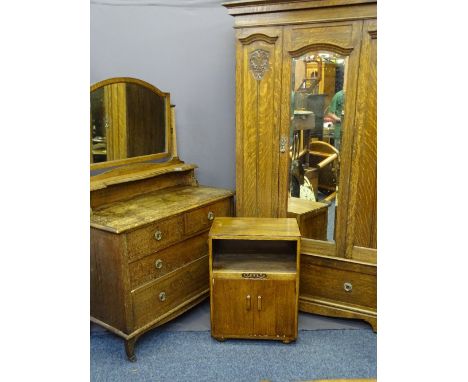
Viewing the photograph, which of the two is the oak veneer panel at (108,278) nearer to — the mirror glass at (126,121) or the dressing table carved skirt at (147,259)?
the dressing table carved skirt at (147,259)

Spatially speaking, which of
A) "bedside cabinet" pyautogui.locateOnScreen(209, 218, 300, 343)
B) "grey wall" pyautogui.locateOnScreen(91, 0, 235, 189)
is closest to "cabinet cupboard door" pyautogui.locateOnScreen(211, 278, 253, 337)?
"bedside cabinet" pyautogui.locateOnScreen(209, 218, 300, 343)

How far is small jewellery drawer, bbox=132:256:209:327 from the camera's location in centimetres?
214

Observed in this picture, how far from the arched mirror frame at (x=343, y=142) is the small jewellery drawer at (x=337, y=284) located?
0.10 metres

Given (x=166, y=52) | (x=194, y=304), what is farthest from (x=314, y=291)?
(x=166, y=52)

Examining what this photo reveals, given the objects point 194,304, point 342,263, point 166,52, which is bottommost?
point 194,304

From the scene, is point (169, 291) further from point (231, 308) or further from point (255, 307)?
point (255, 307)

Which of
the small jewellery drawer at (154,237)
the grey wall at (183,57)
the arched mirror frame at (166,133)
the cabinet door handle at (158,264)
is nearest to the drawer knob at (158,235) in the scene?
the small jewellery drawer at (154,237)

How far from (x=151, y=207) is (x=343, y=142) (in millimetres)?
1098

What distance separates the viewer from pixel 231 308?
2.26 metres

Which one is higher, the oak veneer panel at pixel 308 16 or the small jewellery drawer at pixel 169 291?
the oak veneer panel at pixel 308 16

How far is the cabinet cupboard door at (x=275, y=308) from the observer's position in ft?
7.30
